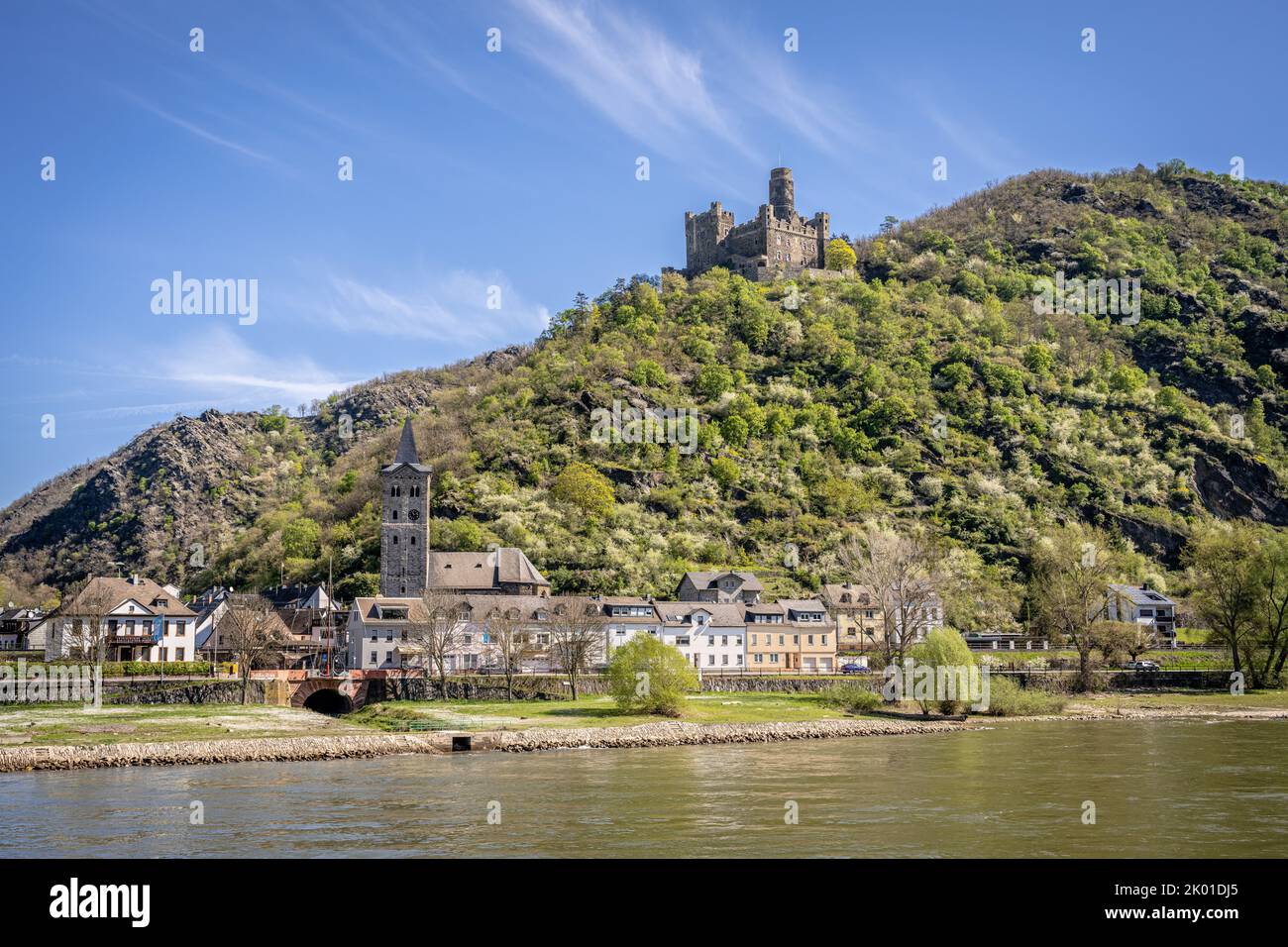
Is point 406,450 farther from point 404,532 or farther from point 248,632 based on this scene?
point 248,632

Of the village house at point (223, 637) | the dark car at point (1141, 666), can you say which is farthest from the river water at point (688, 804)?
the village house at point (223, 637)

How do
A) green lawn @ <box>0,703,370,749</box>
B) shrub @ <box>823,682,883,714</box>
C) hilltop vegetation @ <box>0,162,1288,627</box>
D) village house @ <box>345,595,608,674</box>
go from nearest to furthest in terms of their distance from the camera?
green lawn @ <box>0,703,370,749</box>, shrub @ <box>823,682,883,714</box>, village house @ <box>345,595,608,674</box>, hilltop vegetation @ <box>0,162,1288,627</box>

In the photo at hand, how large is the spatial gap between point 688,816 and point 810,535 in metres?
110

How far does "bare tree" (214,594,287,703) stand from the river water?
27240mm

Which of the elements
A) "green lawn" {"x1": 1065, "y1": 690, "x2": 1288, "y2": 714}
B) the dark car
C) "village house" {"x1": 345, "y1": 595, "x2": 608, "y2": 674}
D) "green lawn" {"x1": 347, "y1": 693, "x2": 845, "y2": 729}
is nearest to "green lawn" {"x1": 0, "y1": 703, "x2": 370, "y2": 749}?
"green lawn" {"x1": 347, "y1": 693, "x2": 845, "y2": 729}

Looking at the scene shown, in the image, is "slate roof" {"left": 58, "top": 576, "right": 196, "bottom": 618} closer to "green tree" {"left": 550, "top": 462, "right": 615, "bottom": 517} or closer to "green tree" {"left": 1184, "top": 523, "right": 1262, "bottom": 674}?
"green tree" {"left": 550, "top": 462, "right": 615, "bottom": 517}

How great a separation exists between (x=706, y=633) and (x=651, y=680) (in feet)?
106

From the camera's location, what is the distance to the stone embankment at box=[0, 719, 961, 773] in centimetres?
5119

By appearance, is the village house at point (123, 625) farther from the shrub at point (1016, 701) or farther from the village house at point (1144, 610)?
the village house at point (1144, 610)

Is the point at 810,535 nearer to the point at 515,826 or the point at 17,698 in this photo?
the point at 17,698

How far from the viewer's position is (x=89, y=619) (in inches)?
3354
